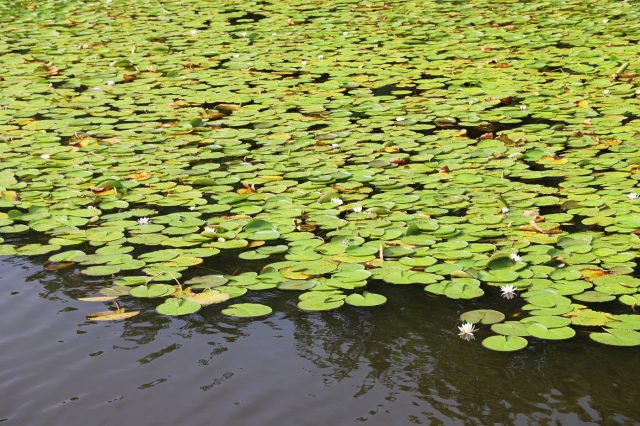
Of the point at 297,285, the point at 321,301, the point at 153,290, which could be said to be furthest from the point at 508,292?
the point at 153,290

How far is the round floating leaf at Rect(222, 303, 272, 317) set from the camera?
3.46 metres

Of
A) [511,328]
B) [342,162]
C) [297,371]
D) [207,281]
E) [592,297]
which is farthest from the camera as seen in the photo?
[342,162]

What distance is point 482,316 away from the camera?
3346 mm

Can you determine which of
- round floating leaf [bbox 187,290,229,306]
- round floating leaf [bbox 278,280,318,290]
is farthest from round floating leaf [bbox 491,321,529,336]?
round floating leaf [bbox 187,290,229,306]

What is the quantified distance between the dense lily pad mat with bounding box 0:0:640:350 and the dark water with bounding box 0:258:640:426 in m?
0.11

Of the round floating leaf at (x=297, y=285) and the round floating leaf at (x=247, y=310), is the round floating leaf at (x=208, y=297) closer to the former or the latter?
the round floating leaf at (x=247, y=310)

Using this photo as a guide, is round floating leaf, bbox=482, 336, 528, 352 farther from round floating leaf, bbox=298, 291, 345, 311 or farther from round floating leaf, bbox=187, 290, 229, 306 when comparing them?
round floating leaf, bbox=187, 290, 229, 306

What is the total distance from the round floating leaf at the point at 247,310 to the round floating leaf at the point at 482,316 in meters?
0.78

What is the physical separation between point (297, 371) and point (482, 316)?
2.50ft

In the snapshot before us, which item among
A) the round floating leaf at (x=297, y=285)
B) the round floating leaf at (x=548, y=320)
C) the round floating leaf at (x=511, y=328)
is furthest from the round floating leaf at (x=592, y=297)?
the round floating leaf at (x=297, y=285)

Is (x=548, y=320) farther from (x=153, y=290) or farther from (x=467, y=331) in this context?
(x=153, y=290)

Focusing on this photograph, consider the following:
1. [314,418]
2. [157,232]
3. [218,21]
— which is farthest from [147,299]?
[218,21]

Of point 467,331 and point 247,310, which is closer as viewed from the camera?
point 467,331

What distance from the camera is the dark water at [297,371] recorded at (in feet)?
9.43
